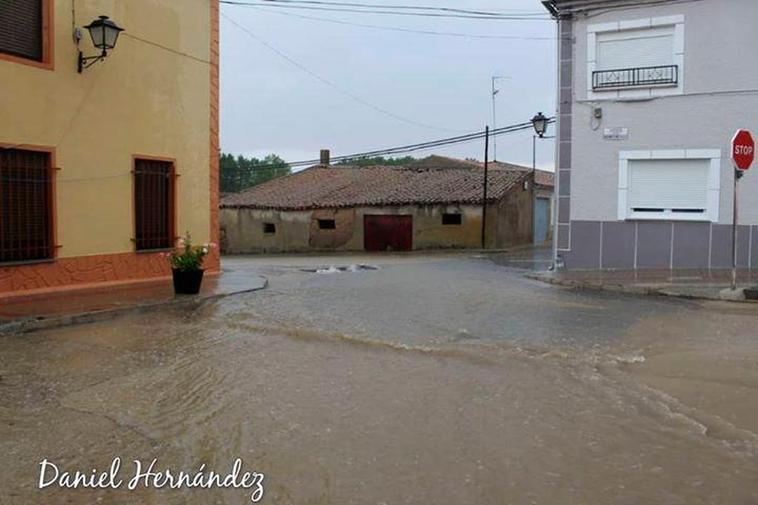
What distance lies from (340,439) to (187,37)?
1224 cm

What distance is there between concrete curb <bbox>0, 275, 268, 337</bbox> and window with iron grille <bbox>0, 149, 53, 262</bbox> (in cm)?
253

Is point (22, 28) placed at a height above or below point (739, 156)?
above

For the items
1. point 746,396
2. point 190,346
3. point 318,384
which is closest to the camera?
point 746,396

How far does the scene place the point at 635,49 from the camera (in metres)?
15.6

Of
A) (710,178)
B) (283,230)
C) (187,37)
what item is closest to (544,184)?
(283,230)

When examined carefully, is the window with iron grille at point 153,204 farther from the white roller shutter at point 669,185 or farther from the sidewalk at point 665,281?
the white roller shutter at point 669,185

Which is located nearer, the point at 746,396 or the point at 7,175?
Answer: the point at 746,396

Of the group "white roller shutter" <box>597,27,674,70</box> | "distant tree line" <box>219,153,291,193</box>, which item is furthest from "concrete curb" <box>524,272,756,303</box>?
"distant tree line" <box>219,153,291,193</box>

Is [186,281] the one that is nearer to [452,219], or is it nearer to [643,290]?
[643,290]

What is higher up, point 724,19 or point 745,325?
point 724,19

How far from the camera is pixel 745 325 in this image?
9.22m

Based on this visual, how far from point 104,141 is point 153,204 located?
5.96ft

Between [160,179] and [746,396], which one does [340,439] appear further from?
[160,179]

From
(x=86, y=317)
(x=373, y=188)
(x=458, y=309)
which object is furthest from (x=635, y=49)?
(x=373, y=188)
